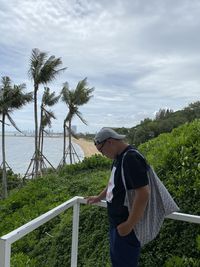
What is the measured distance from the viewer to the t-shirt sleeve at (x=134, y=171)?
6.07 feet

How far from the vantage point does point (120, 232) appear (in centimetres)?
195

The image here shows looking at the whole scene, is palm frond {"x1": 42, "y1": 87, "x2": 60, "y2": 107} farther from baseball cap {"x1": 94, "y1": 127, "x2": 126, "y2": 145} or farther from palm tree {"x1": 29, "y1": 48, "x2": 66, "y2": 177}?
baseball cap {"x1": 94, "y1": 127, "x2": 126, "y2": 145}

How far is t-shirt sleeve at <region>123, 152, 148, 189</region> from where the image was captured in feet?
6.07

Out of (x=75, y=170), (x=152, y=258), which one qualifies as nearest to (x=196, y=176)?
(x=152, y=258)

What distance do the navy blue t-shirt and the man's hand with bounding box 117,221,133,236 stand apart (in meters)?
0.10

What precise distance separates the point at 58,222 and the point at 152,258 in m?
2.74

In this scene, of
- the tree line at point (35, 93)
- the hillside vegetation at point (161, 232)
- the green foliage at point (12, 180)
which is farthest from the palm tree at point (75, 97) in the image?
the hillside vegetation at point (161, 232)

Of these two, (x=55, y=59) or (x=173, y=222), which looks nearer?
(x=173, y=222)

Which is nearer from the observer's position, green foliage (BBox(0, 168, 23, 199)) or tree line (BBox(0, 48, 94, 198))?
tree line (BBox(0, 48, 94, 198))

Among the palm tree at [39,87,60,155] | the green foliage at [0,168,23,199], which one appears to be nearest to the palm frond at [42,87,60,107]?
the palm tree at [39,87,60,155]

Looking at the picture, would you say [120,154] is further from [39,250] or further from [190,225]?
[39,250]

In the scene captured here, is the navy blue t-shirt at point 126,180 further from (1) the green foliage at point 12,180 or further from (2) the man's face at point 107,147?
(1) the green foliage at point 12,180

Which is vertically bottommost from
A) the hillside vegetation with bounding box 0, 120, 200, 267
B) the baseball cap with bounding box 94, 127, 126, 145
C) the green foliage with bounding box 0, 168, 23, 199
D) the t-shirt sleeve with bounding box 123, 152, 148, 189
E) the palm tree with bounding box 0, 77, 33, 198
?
the green foliage with bounding box 0, 168, 23, 199

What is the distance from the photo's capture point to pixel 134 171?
1861mm
